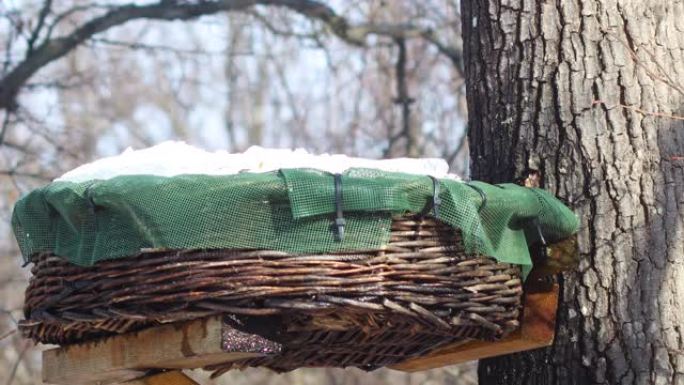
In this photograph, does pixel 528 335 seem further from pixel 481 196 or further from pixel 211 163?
pixel 211 163

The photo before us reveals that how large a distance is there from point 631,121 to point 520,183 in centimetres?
23

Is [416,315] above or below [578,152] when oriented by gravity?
below

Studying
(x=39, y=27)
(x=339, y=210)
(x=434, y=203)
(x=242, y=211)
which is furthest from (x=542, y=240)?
(x=39, y=27)

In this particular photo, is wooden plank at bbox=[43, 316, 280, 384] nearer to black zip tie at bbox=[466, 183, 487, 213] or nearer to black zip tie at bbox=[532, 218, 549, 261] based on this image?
black zip tie at bbox=[466, 183, 487, 213]

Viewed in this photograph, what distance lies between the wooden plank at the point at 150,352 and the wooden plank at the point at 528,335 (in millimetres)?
405

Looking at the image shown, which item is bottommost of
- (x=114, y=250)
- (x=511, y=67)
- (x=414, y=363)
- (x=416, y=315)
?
(x=414, y=363)

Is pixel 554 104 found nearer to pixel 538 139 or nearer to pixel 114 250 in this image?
pixel 538 139

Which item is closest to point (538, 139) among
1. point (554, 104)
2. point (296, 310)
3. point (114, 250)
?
point (554, 104)

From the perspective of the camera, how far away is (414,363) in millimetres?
2092

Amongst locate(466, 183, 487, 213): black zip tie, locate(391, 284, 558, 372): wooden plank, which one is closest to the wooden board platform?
locate(391, 284, 558, 372): wooden plank

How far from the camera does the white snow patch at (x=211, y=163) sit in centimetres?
174

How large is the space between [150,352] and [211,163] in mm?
298

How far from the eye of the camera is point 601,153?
2068 mm

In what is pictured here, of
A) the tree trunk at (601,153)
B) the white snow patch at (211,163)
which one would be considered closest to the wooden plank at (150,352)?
the white snow patch at (211,163)
